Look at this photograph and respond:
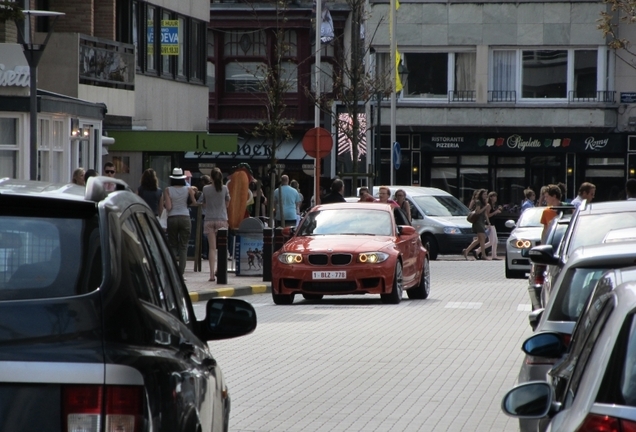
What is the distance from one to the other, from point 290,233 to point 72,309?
17523mm

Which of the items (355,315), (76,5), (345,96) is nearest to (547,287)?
(355,315)

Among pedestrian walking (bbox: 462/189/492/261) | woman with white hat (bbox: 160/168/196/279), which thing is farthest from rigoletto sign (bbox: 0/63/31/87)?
pedestrian walking (bbox: 462/189/492/261)

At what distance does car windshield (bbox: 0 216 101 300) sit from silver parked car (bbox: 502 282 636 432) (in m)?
1.42

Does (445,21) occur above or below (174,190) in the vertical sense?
above

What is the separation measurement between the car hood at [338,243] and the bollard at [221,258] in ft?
7.79

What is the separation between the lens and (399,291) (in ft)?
67.2

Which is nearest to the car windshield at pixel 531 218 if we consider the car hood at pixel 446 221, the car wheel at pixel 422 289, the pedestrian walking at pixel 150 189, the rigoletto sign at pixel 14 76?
the car wheel at pixel 422 289

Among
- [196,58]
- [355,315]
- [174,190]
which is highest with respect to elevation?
[196,58]

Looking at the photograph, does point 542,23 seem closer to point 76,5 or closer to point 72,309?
point 76,5

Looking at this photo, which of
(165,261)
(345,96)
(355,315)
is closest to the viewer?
(165,261)

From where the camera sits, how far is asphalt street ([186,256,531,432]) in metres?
9.71

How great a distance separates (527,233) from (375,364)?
1515cm

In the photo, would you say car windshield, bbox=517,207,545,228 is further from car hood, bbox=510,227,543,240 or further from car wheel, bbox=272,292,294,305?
car wheel, bbox=272,292,294,305

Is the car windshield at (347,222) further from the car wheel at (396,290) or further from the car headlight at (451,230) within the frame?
the car headlight at (451,230)
